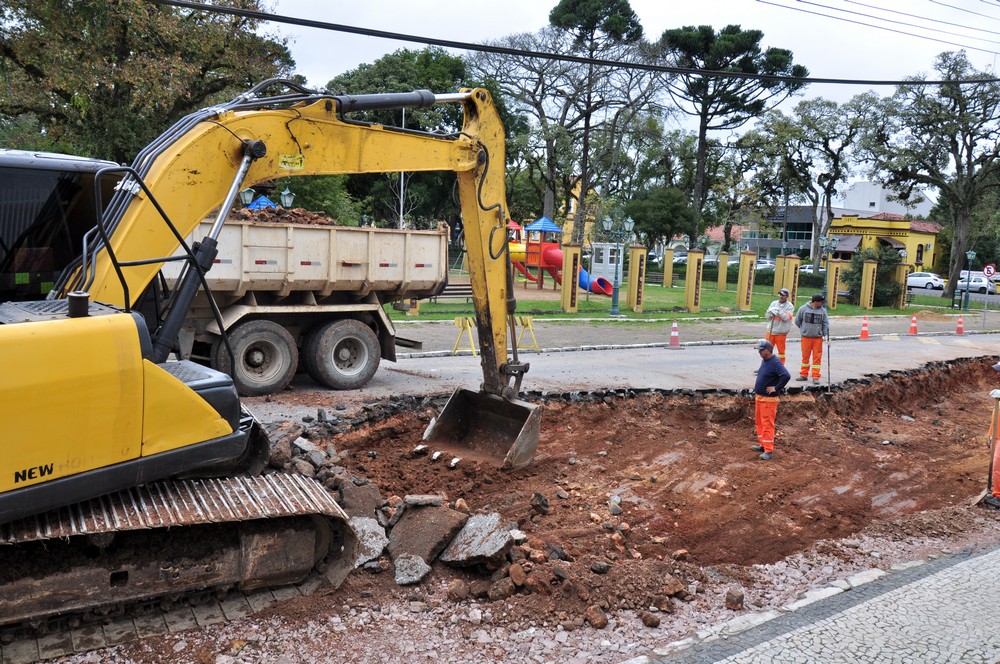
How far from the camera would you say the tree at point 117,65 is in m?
17.8

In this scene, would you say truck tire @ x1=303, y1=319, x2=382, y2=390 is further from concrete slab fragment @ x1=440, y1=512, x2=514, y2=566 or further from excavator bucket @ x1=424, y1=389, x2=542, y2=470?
concrete slab fragment @ x1=440, y1=512, x2=514, y2=566

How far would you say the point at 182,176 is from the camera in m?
5.51

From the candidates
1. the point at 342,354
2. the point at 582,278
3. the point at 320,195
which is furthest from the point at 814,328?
the point at 582,278

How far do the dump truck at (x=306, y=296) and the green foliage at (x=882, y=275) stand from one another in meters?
30.5

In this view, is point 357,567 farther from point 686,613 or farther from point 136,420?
point 686,613

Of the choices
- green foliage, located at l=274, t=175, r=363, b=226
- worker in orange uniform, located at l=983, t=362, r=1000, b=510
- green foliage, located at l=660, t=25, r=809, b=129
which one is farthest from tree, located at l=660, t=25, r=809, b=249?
worker in orange uniform, located at l=983, t=362, r=1000, b=510

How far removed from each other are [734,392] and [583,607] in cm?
755

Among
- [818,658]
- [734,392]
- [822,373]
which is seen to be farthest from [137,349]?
[822,373]

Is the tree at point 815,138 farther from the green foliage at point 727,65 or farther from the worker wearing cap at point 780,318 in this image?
the worker wearing cap at point 780,318

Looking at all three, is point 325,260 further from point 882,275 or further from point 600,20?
point 600,20

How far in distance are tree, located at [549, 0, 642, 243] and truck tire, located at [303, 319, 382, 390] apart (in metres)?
32.2

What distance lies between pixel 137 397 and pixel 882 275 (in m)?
38.9

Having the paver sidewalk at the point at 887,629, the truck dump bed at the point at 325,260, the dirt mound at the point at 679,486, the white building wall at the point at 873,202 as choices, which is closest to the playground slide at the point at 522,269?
the truck dump bed at the point at 325,260

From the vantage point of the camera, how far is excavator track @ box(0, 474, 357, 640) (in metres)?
4.32
